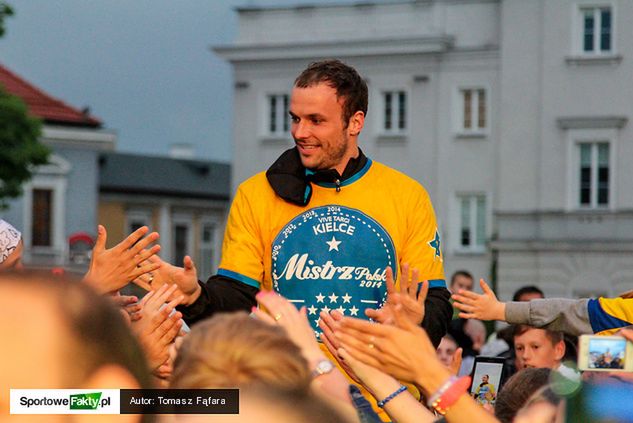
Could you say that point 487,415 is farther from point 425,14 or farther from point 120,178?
point 120,178

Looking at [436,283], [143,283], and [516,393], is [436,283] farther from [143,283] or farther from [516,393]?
[143,283]

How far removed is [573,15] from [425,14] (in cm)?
516

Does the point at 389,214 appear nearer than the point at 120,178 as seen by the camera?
Yes

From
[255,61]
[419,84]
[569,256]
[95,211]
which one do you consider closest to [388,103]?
[419,84]

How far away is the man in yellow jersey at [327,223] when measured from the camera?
16.6 ft

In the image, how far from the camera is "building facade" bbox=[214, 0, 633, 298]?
42.1 metres

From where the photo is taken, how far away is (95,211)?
58.6m

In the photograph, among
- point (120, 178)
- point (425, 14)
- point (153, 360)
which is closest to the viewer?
point (153, 360)

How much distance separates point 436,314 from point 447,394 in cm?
170

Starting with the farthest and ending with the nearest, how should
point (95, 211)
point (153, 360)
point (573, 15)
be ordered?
point (95, 211), point (573, 15), point (153, 360)

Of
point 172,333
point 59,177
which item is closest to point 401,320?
point 172,333

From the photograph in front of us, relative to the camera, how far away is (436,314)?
191 inches

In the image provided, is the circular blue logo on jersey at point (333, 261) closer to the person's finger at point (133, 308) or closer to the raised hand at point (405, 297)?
the raised hand at point (405, 297)

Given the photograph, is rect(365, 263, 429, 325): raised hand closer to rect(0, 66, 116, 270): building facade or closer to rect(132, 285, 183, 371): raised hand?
rect(132, 285, 183, 371): raised hand
